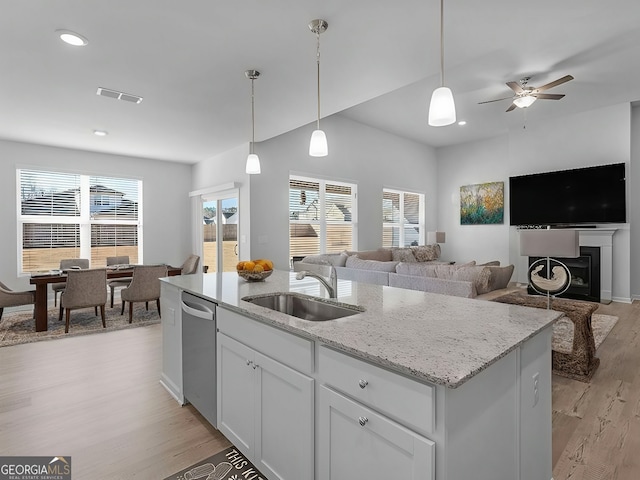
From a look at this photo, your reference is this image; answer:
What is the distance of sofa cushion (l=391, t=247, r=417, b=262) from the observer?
7135mm

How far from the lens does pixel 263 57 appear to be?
287 cm

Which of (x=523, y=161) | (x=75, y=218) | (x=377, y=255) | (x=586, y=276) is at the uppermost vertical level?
(x=523, y=161)

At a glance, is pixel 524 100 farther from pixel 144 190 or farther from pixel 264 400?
pixel 144 190

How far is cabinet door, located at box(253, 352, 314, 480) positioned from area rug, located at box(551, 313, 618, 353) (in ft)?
9.05

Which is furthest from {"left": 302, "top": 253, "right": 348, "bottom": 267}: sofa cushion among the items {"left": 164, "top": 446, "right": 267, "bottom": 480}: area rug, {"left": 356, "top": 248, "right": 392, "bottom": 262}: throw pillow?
{"left": 164, "top": 446, "right": 267, "bottom": 480}: area rug

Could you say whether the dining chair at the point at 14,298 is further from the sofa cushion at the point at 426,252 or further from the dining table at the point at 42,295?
the sofa cushion at the point at 426,252

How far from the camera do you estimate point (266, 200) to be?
223 inches

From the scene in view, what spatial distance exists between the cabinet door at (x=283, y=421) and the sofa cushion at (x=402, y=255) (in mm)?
5730

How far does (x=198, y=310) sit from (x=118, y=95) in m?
2.69

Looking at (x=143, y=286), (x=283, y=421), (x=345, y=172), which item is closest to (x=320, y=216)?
(x=345, y=172)

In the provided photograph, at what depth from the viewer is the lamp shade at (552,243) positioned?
9.66ft

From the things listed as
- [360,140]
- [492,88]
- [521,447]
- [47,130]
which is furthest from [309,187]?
[521,447]

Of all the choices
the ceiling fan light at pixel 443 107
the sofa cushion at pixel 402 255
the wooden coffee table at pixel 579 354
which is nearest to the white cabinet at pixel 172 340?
the ceiling fan light at pixel 443 107

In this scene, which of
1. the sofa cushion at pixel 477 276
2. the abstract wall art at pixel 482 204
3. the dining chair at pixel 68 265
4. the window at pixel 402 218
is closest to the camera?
the sofa cushion at pixel 477 276
